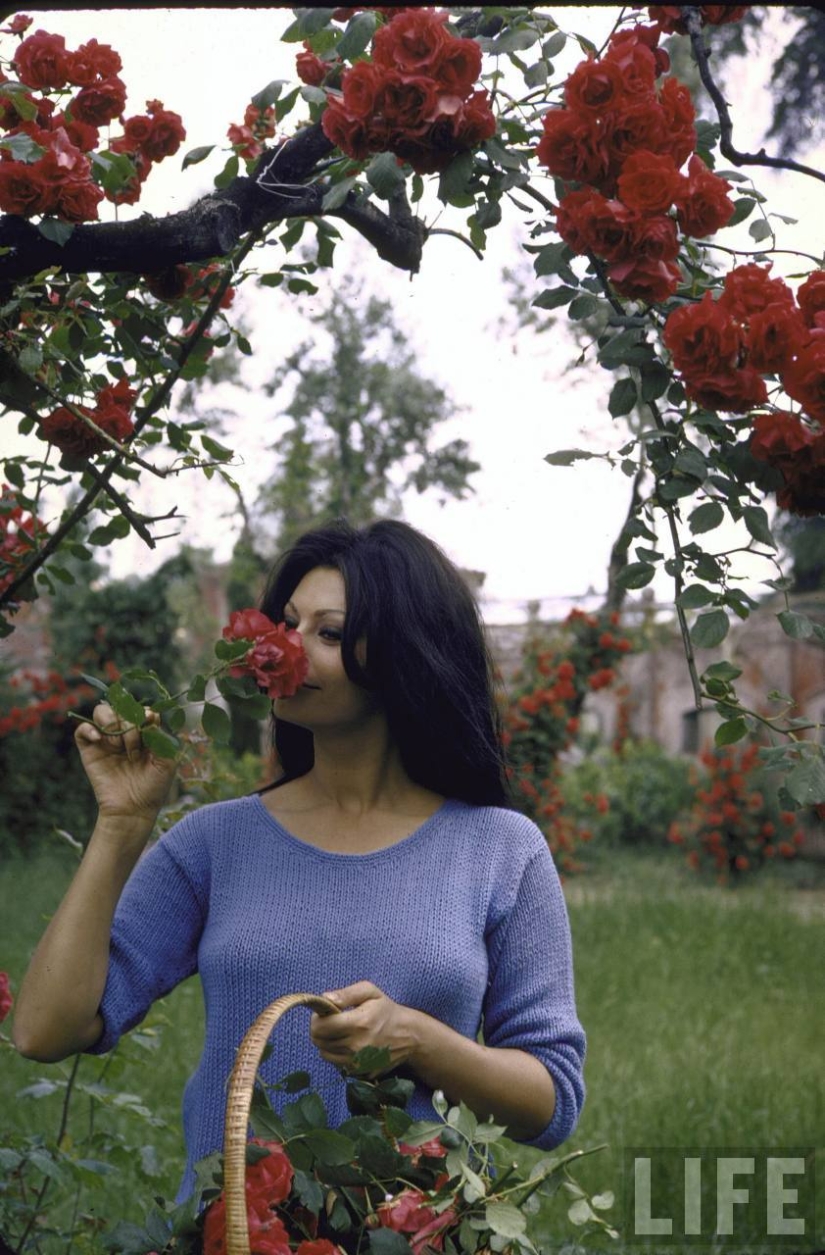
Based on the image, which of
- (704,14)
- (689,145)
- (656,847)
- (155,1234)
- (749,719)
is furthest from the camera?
(656,847)

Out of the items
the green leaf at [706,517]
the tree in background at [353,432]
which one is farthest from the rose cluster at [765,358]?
the tree in background at [353,432]

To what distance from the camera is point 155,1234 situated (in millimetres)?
1244

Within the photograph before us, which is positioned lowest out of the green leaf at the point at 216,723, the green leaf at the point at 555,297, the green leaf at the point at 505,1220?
the green leaf at the point at 505,1220

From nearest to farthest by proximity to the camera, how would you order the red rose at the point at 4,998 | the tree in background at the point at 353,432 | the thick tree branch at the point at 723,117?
1. the thick tree branch at the point at 723,117
2. the red rose at the point at 4,998
3. the tree in background at the point at 353,432

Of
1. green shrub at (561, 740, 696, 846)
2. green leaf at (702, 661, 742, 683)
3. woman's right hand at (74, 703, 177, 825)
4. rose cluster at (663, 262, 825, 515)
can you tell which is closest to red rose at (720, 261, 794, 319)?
rose cluster at (663, 262, 825, 515)

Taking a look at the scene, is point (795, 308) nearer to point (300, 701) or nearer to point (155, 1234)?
point (300, 701)

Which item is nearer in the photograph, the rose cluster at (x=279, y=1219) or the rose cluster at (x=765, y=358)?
the rose cluster at (x=279, y=1219)

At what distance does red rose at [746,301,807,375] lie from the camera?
125 centimetres

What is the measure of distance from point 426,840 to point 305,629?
0.34 meters

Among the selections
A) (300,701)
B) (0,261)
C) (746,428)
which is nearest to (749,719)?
(746,428)

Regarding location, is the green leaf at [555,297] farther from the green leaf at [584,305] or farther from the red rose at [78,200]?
the red rose at [78,200]

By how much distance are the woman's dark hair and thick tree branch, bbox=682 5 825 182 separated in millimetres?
681

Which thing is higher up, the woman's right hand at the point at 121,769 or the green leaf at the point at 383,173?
the green leaf at the point at 383,173

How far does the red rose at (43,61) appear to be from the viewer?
65.0 inches
